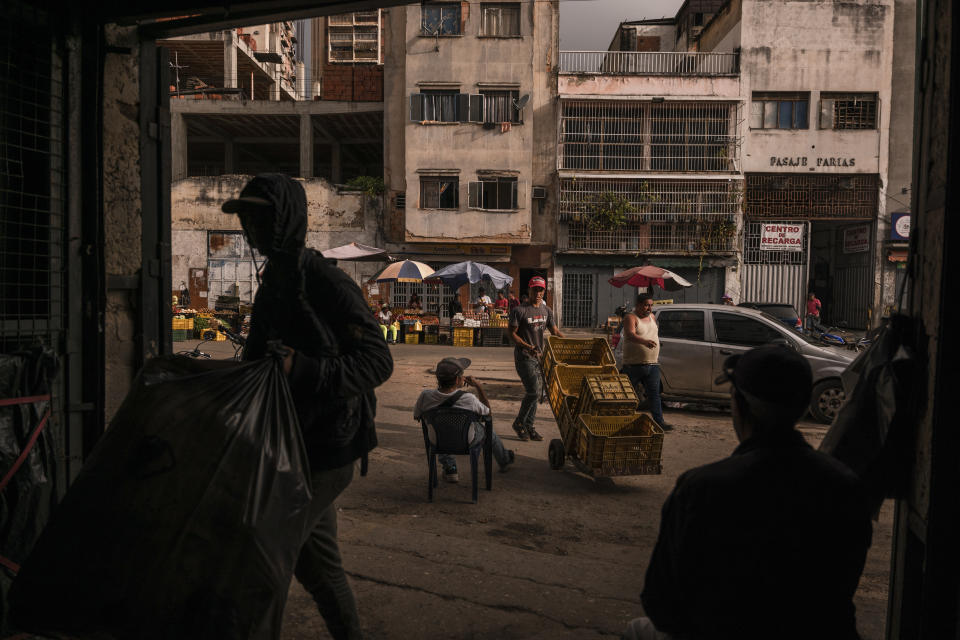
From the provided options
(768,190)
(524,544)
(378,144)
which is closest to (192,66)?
(378,144)

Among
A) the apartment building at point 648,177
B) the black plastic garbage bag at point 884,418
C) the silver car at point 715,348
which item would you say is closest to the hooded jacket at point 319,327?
the black plastic garbage bag at point 884,418

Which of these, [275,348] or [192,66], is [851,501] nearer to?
[275,348]

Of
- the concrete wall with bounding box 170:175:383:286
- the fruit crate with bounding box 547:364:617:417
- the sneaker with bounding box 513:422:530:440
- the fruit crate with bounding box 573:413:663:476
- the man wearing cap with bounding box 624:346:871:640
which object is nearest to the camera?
the man wearing cap with bounding box 624:346:871:640

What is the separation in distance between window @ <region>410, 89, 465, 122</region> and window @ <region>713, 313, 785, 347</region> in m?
18.5

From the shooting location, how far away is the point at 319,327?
2275mm

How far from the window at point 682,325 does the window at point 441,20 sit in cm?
1972

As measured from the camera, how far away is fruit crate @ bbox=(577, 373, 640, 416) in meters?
6.15

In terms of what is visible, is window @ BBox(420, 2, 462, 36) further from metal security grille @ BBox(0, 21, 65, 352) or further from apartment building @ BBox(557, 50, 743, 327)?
metal security grille @ BBox(0, 21, 65, 352)

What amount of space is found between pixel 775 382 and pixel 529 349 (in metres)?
6.25

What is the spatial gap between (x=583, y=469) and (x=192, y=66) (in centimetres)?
3109

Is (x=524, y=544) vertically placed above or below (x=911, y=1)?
below

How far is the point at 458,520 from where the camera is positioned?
502 cm

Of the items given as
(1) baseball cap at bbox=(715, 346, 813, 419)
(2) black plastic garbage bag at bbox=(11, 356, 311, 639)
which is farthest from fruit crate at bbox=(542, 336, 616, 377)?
(1) baseball cap at bbox=(715, 346, 813, 419)

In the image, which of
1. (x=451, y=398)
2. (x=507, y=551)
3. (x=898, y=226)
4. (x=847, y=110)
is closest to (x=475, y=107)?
(x=847, y=110)
